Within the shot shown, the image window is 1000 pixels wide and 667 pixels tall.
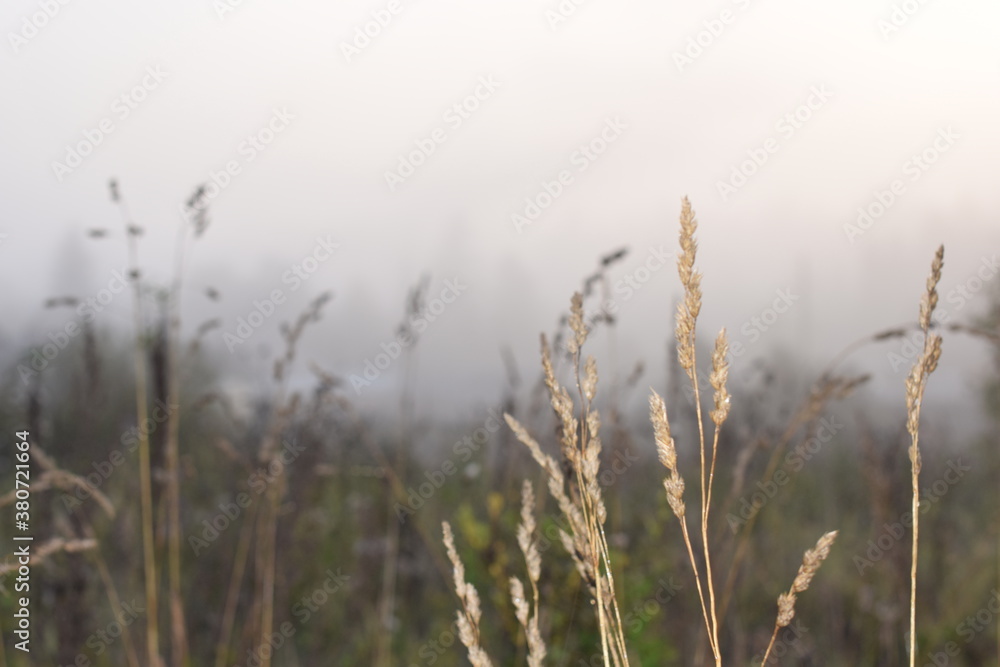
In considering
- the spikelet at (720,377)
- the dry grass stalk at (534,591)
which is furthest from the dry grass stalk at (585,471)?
the spikelet at (720,377)

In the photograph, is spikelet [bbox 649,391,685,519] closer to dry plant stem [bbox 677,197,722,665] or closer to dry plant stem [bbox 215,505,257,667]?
dry plant stem [bbox 677,197,722,665]

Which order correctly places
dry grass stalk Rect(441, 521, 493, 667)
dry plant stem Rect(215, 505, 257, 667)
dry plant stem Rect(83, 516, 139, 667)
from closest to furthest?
1. dry grass stalk Rect(441, 521, 493, 667)
2. dry plant stem Rect(83, 516, 139, 667)
3. dry plant stem Rect(215, 505, 257, 667)

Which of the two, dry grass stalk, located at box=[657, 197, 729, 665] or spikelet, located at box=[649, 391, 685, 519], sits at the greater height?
dry grass stalk, located at box=[657, 197, 729, 665]

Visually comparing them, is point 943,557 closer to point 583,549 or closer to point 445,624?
point 445,624

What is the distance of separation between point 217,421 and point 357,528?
3409 mm

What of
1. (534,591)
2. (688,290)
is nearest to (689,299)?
(688,290)

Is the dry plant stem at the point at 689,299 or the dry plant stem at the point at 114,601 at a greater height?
the dry plant stem at the point at 689,299

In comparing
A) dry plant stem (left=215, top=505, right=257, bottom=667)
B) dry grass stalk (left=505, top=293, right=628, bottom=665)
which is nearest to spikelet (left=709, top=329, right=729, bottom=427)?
dry grass stalk (left=505, top=293, right=628, bottom=665)

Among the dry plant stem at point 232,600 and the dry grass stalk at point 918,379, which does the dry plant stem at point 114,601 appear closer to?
the dry plant stem at point 232,600

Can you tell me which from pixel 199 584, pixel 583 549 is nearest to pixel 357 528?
Answer: pixel 199 584

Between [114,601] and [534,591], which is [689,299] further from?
[114,601]

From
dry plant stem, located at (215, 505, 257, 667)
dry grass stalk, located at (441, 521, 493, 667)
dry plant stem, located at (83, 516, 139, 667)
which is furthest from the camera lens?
dry plant stem, located at (215, 505, 257, 667)

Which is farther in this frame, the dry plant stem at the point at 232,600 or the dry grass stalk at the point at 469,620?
the dry plant stem at the point at 232,600

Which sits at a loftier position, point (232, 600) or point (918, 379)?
point (918, 379)
